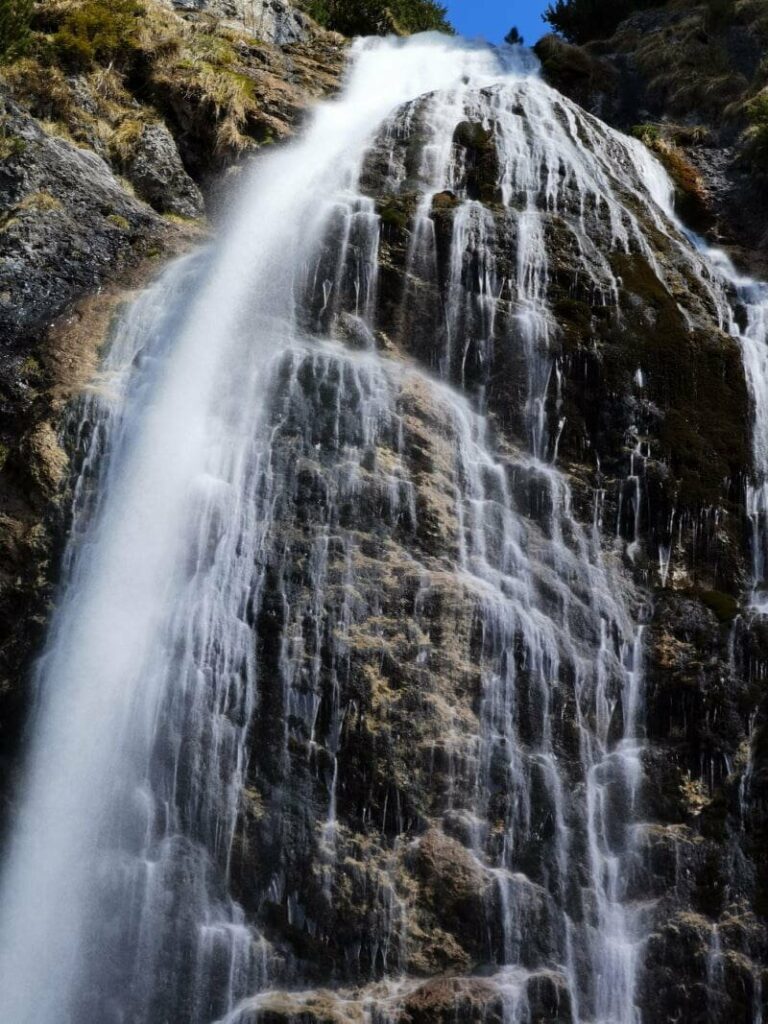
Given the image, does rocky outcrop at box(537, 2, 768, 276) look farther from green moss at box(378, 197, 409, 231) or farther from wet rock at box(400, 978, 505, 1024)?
wet rock at box(400, 978, 505, 1024)

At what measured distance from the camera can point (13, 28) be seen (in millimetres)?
Answer: 16953

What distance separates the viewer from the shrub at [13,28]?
55.0 feet

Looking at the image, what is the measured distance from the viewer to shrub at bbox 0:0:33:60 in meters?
16.8

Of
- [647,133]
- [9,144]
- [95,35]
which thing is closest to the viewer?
[9,144]

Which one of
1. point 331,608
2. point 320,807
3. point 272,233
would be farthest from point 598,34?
point 320,807

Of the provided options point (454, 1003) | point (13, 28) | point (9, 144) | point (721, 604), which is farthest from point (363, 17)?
point (454, 1003)

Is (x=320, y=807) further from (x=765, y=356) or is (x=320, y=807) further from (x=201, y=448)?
(x=765, y=356)

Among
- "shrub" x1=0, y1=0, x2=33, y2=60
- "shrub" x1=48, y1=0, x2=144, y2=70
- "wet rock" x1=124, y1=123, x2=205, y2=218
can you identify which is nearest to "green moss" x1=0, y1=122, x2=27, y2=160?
"wet rock" x1=124, y1=123, x2=205, y2=218

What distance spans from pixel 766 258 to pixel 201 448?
10313 mm

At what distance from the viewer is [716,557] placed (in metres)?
11.7

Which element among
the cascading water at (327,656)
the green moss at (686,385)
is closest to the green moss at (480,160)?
the cascading water at (327,656)

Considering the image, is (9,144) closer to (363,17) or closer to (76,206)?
(76,206)

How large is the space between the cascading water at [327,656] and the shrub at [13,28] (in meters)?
6.11

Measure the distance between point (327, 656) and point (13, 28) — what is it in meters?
12.9
